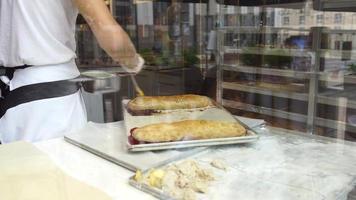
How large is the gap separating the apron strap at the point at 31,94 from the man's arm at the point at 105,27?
16 cm

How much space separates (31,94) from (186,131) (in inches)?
15.3

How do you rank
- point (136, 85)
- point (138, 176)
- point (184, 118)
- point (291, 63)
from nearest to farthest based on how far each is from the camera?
point (138, 176), point (184, 118), point (136, 85), point (291, 63)

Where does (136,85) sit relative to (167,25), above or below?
below

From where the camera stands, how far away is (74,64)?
0.90 metres

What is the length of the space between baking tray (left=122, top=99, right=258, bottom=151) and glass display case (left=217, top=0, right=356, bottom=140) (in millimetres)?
343

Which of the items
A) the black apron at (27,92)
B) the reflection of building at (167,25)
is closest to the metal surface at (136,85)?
the reflection of building at (167,25)

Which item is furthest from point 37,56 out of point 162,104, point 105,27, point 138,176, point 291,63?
point 291,63

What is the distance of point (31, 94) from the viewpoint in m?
0.81

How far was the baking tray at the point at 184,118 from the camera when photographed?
2.09 ft

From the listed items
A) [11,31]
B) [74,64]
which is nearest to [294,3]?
[74,64]

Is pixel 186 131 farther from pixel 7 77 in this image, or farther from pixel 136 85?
pixel 136 85

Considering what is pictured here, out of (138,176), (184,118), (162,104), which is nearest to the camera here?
(138,176)

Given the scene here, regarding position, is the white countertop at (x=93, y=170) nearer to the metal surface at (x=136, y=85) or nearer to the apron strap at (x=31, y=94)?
the apron strap at (x=31, y=94)

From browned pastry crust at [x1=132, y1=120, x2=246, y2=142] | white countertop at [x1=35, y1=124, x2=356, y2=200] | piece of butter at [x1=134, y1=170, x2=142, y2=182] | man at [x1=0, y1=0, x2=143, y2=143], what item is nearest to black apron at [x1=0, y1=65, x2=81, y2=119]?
man at [x1=0, y1=0, x2=143, y2=143]
